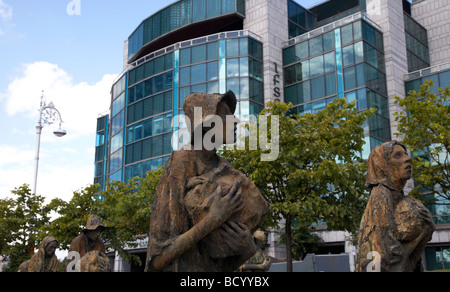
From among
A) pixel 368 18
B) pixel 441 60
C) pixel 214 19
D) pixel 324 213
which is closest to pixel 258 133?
pixel 324 213

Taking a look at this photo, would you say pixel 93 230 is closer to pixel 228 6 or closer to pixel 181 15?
pixel 228 6

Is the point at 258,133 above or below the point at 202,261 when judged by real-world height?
above

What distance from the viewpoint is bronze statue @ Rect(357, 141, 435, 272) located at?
4945 millimetres

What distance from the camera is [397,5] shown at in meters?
42.4

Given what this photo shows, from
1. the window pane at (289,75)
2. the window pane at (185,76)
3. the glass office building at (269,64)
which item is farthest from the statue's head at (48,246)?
the window pane at (289,75)

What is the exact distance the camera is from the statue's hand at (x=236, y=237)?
3295 mm

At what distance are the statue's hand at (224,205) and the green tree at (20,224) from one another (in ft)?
92.7

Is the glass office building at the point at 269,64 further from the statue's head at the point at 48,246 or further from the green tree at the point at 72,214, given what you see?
the statue's head at the point at 48,246

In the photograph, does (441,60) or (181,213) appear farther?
(441,60)

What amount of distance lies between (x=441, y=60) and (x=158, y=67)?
27.5m

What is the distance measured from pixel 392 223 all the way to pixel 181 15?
1734 inches
